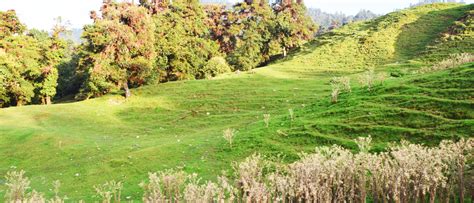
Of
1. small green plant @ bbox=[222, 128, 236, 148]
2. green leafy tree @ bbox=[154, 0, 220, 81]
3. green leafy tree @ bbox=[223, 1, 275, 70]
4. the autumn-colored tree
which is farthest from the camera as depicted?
green leafy tree @ bbox=[223, 1, 275, 70]

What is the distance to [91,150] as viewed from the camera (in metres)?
30.2

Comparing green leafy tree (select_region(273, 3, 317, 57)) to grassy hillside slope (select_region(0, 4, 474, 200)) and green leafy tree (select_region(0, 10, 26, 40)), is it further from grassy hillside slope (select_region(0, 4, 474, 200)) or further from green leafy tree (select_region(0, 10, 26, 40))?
green leafy tree (select_region(0, 10, 26, 40))

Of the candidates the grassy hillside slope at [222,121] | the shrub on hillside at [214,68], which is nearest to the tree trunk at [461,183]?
the grassy hillside slope at [222,121]

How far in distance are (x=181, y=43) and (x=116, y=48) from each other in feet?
56.2

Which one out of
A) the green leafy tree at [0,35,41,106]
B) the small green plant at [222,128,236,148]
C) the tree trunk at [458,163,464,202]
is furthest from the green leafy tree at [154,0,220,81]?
the tree trunk at [458,163,464,202]

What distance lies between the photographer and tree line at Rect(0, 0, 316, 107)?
4962 cm

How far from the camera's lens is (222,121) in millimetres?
36062

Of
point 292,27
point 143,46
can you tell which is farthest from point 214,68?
point 292,27

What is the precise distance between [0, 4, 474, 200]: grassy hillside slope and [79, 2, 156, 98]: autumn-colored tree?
3.13 meters

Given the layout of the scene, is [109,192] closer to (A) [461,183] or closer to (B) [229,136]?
(A) [461,183]

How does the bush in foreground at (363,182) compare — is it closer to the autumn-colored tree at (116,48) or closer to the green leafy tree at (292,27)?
the autumn-colored tree at (116,48)

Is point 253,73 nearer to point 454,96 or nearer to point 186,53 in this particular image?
point 186,53

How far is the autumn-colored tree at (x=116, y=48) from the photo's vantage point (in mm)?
48406

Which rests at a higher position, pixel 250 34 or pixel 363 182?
pixel 250 34
